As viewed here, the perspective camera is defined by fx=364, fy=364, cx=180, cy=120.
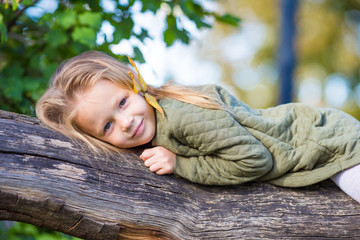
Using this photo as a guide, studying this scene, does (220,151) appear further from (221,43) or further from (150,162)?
(221,43)

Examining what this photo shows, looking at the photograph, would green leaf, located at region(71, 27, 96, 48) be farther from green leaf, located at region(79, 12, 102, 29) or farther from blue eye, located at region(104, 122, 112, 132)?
blue eye, located at region(104, 122, 112, 132)

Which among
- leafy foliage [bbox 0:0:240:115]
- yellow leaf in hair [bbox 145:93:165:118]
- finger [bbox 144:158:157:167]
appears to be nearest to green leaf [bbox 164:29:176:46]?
leafy foliage [bbox 0:0:240:115]

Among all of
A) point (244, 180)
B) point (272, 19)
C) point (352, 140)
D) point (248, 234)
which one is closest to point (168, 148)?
point (244, 180)

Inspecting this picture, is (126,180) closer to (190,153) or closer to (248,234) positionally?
(190,153)

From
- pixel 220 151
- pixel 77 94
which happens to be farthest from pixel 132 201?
pixel 77 94

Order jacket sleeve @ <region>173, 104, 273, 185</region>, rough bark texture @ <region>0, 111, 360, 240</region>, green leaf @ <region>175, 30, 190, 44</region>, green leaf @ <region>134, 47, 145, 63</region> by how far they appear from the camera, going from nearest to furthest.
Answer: rough bark texture @ <region>0, 111, 360, 240</region> < jacket sleeve @ <region>173, 104, 273, 185</region> < green leaf @ <region>134, 47, 145, 63</region> < green leaf @ <region>175, 30, 190, 44</region>

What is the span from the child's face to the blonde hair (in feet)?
0.12

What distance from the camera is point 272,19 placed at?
16.0 metres

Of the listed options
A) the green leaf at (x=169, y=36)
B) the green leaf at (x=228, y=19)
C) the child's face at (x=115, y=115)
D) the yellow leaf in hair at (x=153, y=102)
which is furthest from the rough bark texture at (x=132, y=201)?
the green leaf at (x=228, y=19)

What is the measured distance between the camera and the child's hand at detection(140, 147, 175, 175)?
2.15 metres

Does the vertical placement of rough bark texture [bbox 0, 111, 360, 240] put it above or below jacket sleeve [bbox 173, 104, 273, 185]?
below

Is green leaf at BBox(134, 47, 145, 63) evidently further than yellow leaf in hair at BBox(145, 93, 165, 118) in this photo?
Yes

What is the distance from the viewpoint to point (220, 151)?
83.8 inches

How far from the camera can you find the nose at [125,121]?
2084mm
